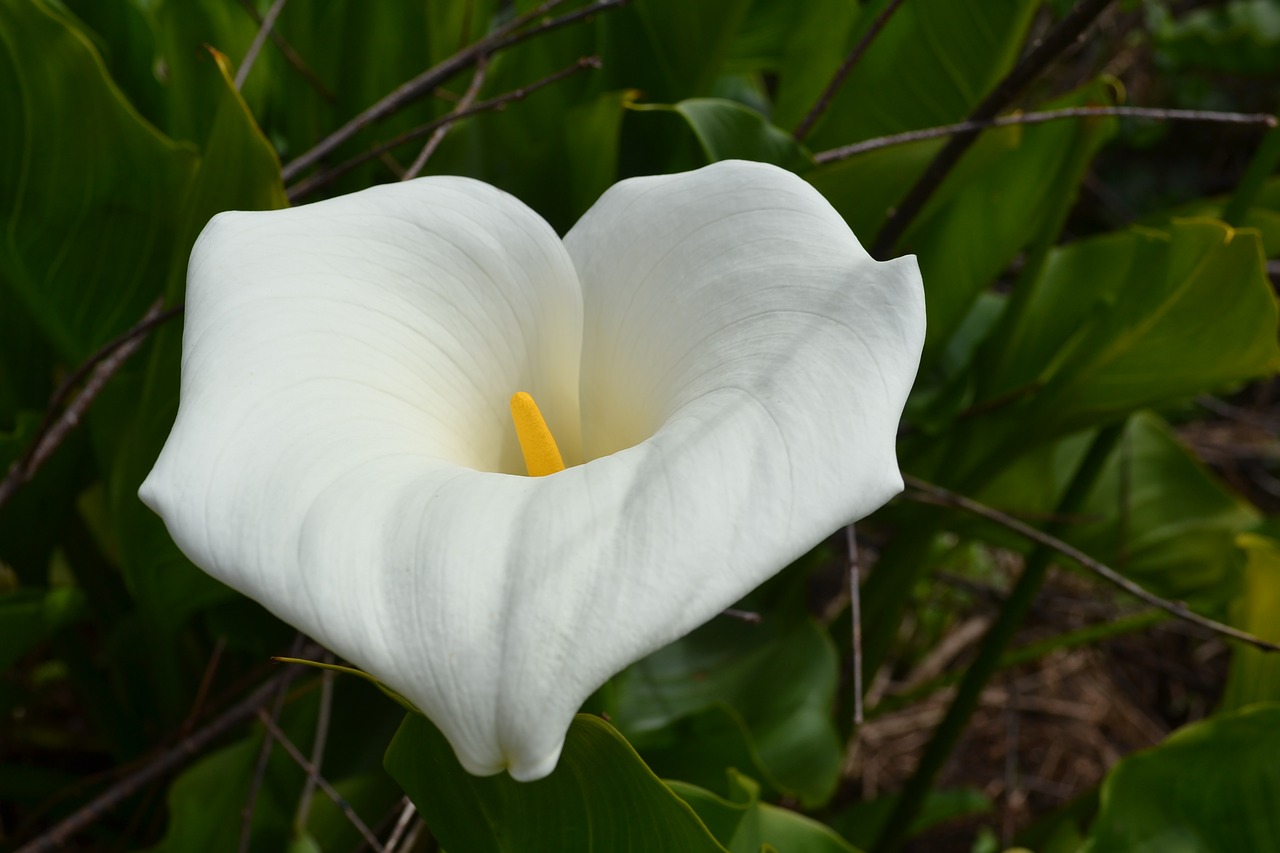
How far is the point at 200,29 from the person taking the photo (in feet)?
2.59

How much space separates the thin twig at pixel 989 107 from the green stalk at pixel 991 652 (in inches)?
11.8

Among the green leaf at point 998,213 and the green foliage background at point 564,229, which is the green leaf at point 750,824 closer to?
the green foliage background at point 564,229

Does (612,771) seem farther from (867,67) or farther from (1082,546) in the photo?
(1082,546)

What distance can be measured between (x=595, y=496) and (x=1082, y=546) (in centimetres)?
88

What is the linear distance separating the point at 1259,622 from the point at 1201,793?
0.56 feet

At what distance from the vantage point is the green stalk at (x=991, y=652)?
0.90m

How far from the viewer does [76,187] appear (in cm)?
69

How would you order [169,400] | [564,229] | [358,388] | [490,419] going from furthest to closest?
[564,229]
[169,400]
[490,419]
[358,388]

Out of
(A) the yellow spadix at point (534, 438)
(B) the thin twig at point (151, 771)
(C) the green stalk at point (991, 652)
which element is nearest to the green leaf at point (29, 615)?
(B) the thin twig at point (151, 771)

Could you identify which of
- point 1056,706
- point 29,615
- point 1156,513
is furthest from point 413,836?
point 1056,706

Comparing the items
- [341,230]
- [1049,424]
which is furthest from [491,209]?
[1049,424]

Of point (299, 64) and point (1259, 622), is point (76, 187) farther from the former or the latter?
point (1259, 622)

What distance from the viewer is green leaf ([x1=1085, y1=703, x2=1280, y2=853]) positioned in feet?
2.13

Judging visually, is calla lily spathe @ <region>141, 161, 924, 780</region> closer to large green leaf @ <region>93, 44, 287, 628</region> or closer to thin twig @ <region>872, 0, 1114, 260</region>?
large green leaf @ <region>93, 44, 287, 628</region>
